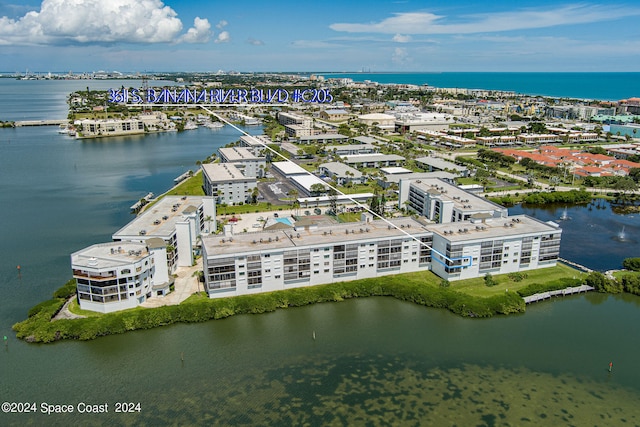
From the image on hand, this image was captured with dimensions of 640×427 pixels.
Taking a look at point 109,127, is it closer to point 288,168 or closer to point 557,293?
point 288,168

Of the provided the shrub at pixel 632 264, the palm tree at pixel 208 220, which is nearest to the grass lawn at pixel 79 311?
the palm tree at pixel 208 220

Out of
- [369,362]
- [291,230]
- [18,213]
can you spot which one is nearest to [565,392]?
[369,362]

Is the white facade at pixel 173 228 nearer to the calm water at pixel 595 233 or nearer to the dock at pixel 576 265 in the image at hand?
the dock at pixel 576 265

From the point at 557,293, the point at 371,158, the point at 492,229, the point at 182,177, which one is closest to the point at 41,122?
the point at 182,177

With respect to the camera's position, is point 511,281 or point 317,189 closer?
point 511,281

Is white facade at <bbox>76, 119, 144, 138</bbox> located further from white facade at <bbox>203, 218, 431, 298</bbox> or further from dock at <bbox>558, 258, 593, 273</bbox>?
dock at <bbox>558, 258, 593, 273</bbox>

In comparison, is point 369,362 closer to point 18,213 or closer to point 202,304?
point 202,304
